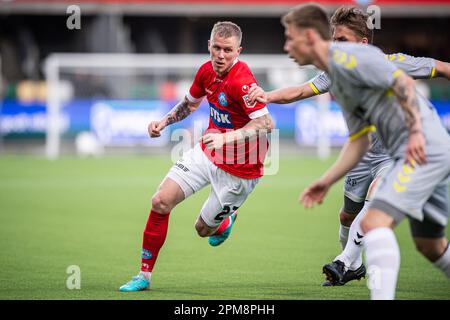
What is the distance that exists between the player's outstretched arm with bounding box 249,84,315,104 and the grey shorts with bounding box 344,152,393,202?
932mm

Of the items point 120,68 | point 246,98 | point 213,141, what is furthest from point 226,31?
point 120,68

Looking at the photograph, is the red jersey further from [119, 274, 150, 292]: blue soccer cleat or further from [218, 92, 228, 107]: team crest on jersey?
[119, 274, 150, 292]: blue soccer cleat

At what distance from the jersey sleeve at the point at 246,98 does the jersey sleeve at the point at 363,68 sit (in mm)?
1908

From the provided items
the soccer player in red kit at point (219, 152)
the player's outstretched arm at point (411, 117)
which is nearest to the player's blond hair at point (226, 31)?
the soccer player in red kit at point (219, 152)

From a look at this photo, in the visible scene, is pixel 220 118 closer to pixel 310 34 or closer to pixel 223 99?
pixel 223 99

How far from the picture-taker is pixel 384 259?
521cm

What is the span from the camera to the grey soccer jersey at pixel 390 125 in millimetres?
5273

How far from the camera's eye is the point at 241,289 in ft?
23.7

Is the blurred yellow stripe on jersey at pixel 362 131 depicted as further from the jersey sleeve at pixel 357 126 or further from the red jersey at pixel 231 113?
the red jersey at pixel 231 113

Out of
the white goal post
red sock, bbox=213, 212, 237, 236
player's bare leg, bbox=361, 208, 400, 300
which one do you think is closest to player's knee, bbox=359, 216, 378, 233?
player's bare leg, bbox=361, 208, 400, 300

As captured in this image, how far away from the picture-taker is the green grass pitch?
23.7ft

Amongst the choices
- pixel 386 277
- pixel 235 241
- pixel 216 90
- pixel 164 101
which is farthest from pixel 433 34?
pixel 386 277

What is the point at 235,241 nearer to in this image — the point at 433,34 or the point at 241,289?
the point at 241,289

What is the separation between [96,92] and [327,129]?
6.89 meters
